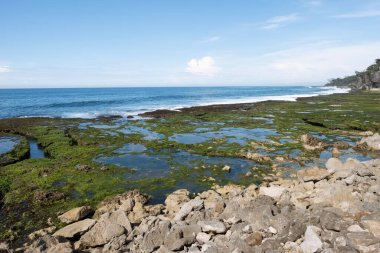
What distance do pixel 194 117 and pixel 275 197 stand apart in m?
49.0

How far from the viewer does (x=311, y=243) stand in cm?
1103

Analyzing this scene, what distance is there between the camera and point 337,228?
11695mm

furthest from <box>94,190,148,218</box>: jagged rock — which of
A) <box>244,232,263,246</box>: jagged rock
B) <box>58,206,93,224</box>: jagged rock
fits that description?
<box>244,232,263,246</box>: jagged rock

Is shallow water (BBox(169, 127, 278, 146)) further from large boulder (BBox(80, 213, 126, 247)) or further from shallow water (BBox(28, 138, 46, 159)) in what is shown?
large boulder (BBox(80, 213, 126, 247))

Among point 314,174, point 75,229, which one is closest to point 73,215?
point 75,229

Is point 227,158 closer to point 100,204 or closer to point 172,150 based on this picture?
point 172,150

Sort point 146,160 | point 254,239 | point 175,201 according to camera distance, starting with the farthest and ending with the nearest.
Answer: point 146,160 → point 175,201 → point 254,239

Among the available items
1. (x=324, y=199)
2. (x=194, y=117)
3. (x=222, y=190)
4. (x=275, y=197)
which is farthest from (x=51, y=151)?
(x=194, y=117)

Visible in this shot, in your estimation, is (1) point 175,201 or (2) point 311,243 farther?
(1) point 175,201

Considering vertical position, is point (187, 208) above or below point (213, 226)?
below

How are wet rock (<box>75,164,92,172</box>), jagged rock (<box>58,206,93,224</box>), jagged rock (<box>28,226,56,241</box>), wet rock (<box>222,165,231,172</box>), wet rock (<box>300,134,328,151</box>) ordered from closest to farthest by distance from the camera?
jagged rock (<box>28,226,56,241</box>) → jagged rock (<box>58,206,93,224</box>) → wet rock (<box>222,165,231,172</box>) → wet rock (<box>75,164,92,172</box>) → wet rock (<box>300,134,328,151</box>)

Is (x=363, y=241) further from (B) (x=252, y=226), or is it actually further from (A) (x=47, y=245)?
(A) (x=47, y=245)

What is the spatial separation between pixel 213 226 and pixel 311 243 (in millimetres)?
4244

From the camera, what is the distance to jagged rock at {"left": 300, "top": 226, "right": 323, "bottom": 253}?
10.9 meters
